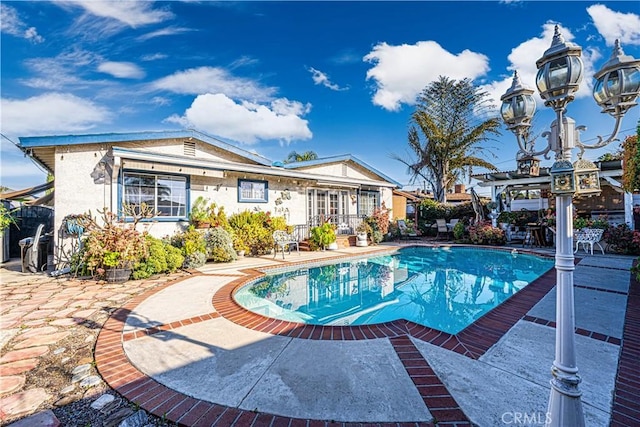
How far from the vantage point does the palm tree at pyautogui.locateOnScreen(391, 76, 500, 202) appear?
22.5 meters

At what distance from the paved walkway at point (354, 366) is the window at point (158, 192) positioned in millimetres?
5075

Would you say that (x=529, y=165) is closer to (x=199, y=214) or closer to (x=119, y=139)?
(x=199, y=214)

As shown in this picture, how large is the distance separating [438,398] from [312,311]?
3.93 m

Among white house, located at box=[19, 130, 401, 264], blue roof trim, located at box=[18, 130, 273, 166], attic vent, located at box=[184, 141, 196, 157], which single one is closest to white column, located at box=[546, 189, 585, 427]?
white house, located at box=[19, 130, 401, 264]

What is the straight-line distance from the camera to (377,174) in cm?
1861

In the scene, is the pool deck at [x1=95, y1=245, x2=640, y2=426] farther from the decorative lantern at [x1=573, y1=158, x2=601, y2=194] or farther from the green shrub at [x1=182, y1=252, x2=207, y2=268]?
the green shrub at [x1=182, y1=252, x2=207, y2=268]

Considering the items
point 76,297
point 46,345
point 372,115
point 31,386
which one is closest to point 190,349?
point 31,386

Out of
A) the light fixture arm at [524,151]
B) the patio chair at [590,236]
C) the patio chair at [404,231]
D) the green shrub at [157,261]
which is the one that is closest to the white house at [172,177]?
the green shrub at [157,261]

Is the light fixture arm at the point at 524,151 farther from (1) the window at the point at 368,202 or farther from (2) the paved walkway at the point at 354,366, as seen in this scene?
(1) the window at the point at 368,202

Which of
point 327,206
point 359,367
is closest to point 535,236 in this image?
point 327,206

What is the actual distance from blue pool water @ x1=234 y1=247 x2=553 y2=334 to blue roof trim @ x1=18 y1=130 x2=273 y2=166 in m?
6.33

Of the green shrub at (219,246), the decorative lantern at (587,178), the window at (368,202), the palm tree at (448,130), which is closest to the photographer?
the decorative lantern at (587,178)

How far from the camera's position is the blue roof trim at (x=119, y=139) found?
318 inches

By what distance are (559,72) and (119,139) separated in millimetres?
11305
